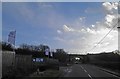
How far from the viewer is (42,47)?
446 feet

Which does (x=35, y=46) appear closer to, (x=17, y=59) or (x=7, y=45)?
(x=7, y=45)

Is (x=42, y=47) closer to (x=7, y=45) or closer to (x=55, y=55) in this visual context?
(x=55, y=55)

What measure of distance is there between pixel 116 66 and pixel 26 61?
2344 centimetres

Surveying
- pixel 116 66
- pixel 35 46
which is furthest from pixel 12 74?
pixel 35 46

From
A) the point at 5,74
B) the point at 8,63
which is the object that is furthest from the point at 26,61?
the point at 5,74

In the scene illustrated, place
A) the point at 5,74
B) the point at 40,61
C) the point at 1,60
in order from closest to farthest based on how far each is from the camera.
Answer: the point at 5,74
the point at 1,60
the point at 40,61

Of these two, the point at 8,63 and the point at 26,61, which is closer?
the point at 8,63

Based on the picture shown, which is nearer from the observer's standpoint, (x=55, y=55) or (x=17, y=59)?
(x=17, y=59)

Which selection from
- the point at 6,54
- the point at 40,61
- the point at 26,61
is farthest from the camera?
the point at 40,61

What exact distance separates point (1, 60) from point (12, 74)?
7.12ft

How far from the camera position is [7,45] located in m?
71.4

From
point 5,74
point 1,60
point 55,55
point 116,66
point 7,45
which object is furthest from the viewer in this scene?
point 55,55

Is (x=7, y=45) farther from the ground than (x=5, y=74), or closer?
farther from the ground

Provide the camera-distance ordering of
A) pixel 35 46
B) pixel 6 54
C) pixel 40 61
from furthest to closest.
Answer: pixel 35 46 < pixel 40 61 < pixel 6 54
